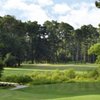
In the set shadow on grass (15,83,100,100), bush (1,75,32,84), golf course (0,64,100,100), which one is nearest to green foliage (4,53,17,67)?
bush (1,75,32,84)

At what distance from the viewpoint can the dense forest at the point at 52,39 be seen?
111m

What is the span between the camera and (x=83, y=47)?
445 feet

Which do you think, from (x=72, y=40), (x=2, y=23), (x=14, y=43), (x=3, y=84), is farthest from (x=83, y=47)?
(x=3, y=84)

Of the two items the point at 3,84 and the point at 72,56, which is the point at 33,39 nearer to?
the point at 72,56

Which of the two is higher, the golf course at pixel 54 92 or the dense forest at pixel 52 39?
the dense forest at pixel 52 39

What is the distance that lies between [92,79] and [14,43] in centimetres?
4774

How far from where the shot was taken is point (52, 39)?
12912cm

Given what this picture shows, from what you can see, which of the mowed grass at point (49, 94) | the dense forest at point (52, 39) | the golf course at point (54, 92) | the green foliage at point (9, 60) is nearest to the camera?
the mowed grass at point (49, 94)

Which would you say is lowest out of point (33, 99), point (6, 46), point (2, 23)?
point (33, 99)

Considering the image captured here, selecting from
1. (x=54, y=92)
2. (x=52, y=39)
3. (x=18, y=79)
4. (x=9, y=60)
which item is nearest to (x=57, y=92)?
(x=54, y=92)

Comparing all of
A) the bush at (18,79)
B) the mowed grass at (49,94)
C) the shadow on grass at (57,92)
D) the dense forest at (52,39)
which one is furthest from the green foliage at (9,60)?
the mowed grass at (49,94)

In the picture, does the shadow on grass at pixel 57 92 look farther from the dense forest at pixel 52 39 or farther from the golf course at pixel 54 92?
the dense forest at pixel 52 39

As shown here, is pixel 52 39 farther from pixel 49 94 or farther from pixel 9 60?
pixel 49 94

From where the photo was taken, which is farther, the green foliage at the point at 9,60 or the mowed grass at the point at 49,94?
the green foliage at the point at 9,60
